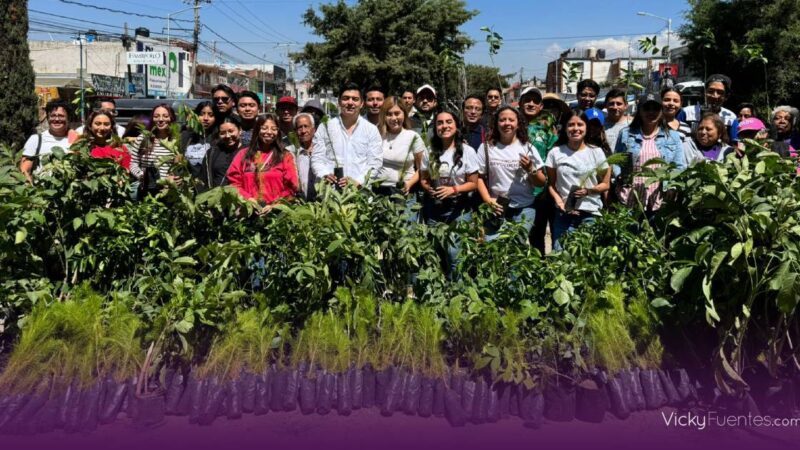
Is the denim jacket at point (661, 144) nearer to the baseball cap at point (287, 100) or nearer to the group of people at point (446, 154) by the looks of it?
the group of people at point (446, 154)

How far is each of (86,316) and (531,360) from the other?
7.76ft

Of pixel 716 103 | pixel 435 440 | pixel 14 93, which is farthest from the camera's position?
pixel 14 93

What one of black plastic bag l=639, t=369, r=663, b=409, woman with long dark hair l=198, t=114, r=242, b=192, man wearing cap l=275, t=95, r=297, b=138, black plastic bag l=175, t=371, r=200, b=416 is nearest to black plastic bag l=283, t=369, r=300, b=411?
black plastic bag l=175, t=371, r=200, b=416

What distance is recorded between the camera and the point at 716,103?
686cm

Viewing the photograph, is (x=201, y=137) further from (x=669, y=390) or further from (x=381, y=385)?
(x=669, y=390)

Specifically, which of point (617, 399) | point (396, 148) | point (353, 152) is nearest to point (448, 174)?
point (396, 148)

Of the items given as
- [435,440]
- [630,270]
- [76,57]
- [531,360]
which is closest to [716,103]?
[630,270]

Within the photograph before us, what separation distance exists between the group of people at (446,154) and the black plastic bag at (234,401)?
5.46ft

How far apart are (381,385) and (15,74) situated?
12.5 metres

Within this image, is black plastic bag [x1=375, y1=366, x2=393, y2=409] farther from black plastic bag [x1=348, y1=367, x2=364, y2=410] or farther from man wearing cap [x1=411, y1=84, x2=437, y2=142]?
man wearing cap [x1=411, y1=84, x2=437, y2=142]

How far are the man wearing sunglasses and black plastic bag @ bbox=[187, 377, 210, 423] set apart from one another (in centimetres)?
319

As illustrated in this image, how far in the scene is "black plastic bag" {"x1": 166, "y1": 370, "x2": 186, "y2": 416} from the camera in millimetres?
3672

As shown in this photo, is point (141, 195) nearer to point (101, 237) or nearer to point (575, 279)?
point (101, 237)

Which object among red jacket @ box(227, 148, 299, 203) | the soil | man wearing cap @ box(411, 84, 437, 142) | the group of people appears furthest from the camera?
man wearing cap @ box(411, 84, 437, 142)
